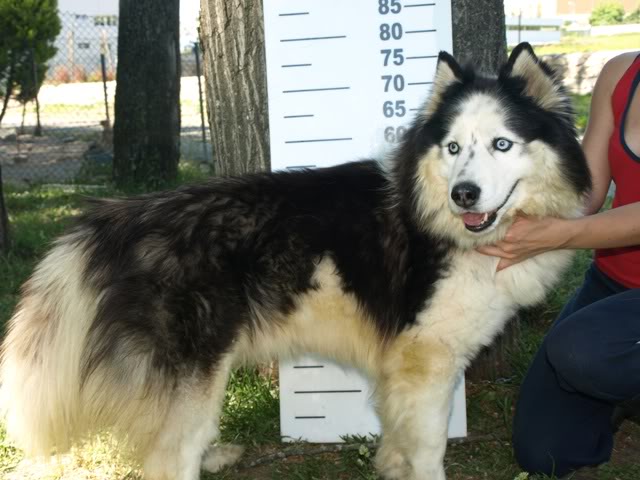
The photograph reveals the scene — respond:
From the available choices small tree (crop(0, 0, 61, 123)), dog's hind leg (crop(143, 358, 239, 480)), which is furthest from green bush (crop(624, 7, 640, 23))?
dog's hind leg (crop(143, 358, 239, 480))

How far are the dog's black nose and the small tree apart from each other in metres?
10.5

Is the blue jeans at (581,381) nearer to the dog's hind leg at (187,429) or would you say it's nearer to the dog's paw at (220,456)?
the dog's paw at (220,456)

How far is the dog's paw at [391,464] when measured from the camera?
3.33m

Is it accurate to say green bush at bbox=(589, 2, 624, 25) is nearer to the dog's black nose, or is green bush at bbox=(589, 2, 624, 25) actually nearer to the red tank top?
the red tank top

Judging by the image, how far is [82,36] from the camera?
24672 mm

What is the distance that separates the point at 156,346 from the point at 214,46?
1.79 m

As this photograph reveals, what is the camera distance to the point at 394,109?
374 cm

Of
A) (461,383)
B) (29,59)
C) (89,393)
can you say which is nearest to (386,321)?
(461,383)

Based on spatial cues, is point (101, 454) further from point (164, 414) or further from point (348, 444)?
point (348, 444)

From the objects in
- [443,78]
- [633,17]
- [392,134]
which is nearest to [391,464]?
[392,134]

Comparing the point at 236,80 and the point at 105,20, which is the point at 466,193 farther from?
the point at 105,20

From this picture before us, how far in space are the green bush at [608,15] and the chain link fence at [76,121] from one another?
1811cm

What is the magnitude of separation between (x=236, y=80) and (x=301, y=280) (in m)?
1.38

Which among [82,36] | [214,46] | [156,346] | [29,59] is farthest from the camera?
[82,36]
